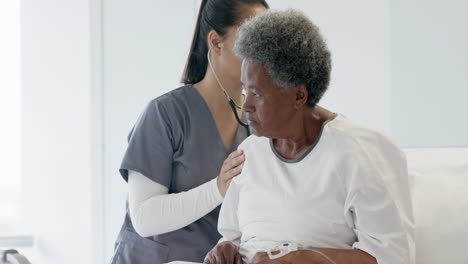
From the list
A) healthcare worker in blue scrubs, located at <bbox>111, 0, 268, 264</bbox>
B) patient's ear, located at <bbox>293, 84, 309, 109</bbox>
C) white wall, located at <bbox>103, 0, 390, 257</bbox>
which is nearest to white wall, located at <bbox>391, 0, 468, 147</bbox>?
healthcare worker in blue scrubs, located at <bbox>111, 0, 268, 264</bbox>

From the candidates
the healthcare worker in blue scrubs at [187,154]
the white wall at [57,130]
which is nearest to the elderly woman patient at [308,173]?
the healthcare worker in blue scrubs at [187,154]

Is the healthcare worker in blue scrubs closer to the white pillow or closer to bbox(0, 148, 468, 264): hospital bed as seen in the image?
bbox(0, 148, 468, 264): hospital bed

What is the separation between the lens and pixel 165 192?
5.64ft

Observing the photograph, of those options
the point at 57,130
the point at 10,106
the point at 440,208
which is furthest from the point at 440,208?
the point at 10,106

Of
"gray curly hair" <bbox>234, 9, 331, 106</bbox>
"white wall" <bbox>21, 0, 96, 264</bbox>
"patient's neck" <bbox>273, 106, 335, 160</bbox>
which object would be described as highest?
"gray curly hair" <bbox>234, 9, 331, 106</bbox>

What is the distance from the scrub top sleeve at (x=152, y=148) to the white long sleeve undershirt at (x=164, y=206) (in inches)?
1.2

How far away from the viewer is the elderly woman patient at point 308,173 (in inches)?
48.3

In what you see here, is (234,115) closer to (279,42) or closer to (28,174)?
(279,42)

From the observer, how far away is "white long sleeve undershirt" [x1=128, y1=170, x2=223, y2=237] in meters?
1.63

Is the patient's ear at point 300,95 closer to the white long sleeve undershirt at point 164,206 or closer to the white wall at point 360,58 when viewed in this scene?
the white long sleeve undershirt at point 164,206

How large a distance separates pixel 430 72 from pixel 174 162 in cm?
84

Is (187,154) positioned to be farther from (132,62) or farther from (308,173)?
(132,62)

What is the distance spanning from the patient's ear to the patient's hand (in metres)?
0.33

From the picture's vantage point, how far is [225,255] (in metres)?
1.37
